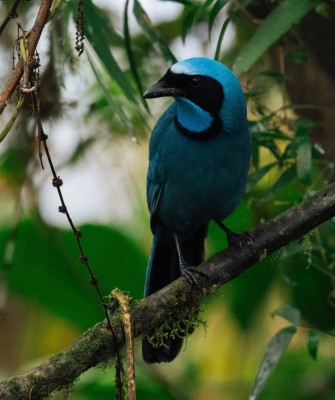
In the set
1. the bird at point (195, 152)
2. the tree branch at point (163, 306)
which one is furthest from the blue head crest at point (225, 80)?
the tree branch at point (163, 306)

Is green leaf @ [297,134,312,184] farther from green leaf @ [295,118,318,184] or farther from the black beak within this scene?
the black beak

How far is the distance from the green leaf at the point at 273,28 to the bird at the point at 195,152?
12cm

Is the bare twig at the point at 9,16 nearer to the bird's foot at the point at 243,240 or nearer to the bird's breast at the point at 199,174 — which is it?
the bird's foot at the point at 243,240

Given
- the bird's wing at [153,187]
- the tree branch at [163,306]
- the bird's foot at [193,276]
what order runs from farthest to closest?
1. the bird's wing at [153,187]
2. the bird's foot at [193,276]
3. the tree branch at [163,306]

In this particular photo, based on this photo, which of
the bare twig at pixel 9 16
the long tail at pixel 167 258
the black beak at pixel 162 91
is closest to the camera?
the bare twig at pixel 9 16

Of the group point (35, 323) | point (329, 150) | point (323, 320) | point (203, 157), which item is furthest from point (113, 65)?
point (35, 323)

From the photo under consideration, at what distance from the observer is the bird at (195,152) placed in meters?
3.67

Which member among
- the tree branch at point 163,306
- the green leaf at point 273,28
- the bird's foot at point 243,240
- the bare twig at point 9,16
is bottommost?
the tree branch at point 163,306

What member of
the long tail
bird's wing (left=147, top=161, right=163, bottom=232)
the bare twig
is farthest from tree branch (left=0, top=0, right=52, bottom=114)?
the long tail

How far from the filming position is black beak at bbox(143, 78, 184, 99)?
11.6ft

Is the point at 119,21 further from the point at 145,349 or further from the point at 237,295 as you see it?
the point at 145,349

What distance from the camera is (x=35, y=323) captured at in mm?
5598

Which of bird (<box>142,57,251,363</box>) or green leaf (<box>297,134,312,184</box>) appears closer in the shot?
bird (<box>142,57,251,363</box>)

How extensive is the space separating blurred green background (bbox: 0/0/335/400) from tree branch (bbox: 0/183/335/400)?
1055 mm
